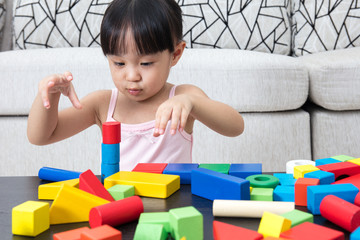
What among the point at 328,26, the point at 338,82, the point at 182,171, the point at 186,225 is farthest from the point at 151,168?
the point at 328,26

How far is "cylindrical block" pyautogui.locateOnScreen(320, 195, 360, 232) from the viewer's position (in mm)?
542

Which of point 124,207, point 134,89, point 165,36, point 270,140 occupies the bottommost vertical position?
point 270,140

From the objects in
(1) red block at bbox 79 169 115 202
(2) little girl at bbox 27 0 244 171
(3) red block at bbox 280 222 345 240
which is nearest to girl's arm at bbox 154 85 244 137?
(2) little girl at bbox 27 0 244 171

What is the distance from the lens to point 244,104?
4.91 ft

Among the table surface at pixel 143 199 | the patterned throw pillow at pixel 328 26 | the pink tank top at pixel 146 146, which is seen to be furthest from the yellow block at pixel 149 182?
the patterned throw pillow at pixel 328 26

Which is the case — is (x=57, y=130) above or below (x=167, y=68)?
below

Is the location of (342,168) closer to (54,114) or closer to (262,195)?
(262,195)

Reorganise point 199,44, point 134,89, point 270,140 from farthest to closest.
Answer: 1. point 199,44
2. point 270,140
3. point 134,89

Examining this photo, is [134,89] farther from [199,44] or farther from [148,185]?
[199,44]

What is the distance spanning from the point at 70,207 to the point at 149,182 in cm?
13

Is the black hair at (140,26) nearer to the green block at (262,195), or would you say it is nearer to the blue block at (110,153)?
the blue block at (110,153)

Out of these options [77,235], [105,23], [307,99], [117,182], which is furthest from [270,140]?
[77,235]

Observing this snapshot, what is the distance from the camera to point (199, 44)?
1.86m

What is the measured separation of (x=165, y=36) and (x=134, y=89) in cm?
13
